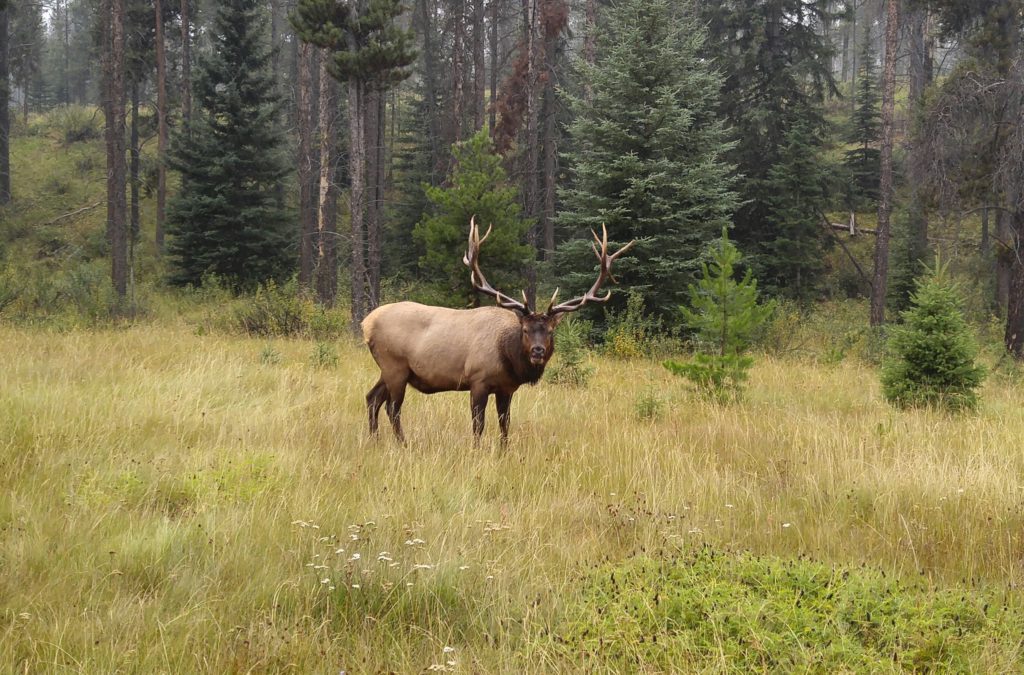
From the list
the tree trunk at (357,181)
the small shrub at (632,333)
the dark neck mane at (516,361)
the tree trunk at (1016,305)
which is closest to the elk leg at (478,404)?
the dark neck mane at (516,361)

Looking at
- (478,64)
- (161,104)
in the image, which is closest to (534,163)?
(478,64)

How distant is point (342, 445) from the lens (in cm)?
636

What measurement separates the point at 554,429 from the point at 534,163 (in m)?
11.7

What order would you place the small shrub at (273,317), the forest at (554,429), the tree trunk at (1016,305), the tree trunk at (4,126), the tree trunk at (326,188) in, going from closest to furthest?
the forest at (554,429)
the tree trunk at (1016,305)
the small shrub at (273,317)
the tree trunk at (326,188)
the tree trunk at (4,126)

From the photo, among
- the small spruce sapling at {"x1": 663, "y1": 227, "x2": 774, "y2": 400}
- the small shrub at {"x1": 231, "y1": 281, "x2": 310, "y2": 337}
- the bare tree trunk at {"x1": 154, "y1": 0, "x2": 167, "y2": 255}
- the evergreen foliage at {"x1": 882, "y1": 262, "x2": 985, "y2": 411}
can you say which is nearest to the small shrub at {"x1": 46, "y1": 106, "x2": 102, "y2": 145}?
the bare tree trunk at {"x1": 154, "y1": 0, "x2": 167, "y2": 255}

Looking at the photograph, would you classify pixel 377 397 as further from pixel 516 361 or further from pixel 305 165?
pixel 305 165

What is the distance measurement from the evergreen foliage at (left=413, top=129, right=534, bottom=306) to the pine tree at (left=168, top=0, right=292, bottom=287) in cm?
1146

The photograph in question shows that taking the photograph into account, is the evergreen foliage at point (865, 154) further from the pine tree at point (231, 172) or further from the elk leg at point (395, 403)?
the elk leg at point (395, 403)

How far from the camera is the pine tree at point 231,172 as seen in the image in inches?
889

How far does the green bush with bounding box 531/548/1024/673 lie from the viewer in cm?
303

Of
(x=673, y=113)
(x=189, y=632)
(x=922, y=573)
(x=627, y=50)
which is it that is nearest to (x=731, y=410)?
(x=922, y=573)

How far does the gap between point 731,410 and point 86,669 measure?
22.6 feet

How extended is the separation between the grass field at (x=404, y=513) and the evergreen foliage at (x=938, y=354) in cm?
46

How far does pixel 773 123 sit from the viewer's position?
2350 cm
